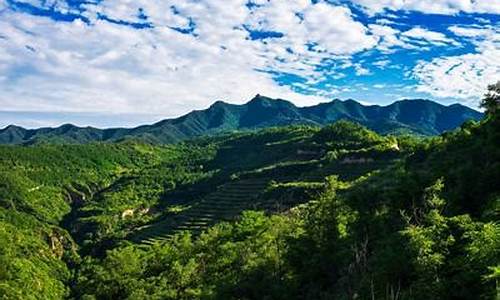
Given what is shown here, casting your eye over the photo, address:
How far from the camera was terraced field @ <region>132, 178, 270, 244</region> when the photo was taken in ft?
395

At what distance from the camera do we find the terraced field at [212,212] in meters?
120

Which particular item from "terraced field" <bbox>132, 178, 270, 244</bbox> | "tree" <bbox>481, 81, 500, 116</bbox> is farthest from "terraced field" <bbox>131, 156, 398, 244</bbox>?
"tree" <bbox>481, 81, 500, 116</bbox>

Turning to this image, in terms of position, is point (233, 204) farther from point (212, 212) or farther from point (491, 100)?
point (491, 100)

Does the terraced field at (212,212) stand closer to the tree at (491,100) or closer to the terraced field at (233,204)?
the terraced field at (233,204)

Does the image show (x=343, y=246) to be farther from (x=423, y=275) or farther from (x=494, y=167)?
(x=423, y=275)

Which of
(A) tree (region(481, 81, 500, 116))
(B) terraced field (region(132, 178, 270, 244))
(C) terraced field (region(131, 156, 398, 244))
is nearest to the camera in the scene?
(A) tree (region(481, 81, 500, 116))

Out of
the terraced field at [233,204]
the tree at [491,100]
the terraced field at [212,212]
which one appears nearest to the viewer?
the tree at [491,100]

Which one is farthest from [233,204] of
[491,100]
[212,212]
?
[491,100]

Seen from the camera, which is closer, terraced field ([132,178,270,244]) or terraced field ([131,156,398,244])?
terraced field ([131,156,398,244])

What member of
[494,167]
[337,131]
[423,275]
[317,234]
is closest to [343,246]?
[317,234]

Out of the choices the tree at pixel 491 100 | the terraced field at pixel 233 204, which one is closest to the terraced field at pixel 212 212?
the terraced field at pixel 233 204

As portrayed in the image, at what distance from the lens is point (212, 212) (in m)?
128

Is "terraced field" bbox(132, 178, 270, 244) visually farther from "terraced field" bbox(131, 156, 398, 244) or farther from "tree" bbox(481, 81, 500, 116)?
"tree" bbox(481, 81, 500, 116)

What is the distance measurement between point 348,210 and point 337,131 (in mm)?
132040
